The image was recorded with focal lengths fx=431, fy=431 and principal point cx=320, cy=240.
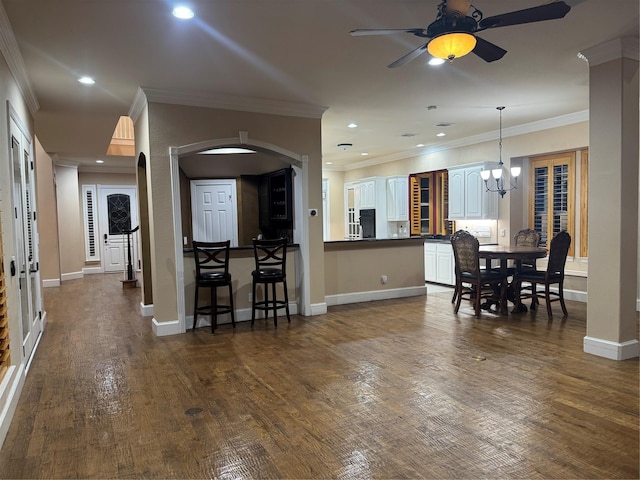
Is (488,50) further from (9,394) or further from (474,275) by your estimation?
(9,394)

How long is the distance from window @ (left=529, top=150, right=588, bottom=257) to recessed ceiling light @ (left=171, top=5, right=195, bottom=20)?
587 cm

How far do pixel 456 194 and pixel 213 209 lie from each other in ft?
Result: 15.4

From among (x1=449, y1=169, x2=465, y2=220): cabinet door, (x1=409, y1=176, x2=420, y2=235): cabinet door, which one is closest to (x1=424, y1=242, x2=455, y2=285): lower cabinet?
(x1=449, y1=169, x2=465, y2=220): cabinet door

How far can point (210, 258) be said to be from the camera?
5.01 m

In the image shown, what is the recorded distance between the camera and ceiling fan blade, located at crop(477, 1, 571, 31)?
2344 millimetres

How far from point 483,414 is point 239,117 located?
417cm

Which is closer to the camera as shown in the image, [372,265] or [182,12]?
[182,12]

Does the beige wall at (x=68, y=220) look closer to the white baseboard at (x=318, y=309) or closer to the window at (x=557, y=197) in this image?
the white baseboard at (x=318, y=309)

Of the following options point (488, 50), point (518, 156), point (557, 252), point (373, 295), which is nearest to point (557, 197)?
point (518, 156)

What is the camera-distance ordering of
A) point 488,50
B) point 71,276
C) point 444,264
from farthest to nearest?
point 71,276 < point 444,264 < point 488,50

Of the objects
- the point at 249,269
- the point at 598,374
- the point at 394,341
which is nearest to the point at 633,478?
the point at 598,374

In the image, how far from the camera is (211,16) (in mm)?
3033

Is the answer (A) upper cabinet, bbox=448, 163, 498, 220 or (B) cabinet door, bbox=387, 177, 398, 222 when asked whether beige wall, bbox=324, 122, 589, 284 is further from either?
(B) cabinet door, bbox=387, 177, 398, 222

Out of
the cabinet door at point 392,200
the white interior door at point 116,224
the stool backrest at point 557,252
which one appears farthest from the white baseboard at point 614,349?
the white interior door at point 116,224
